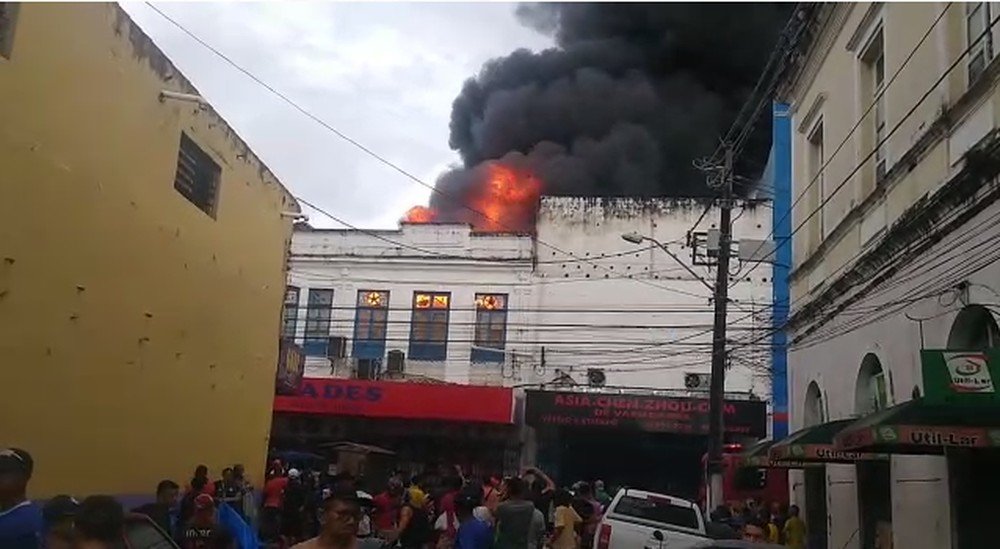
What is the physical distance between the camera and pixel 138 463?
12109mm

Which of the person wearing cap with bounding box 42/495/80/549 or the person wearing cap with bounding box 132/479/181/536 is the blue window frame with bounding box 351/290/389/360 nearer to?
the person wearing cap with bounding box 132/479/181/536

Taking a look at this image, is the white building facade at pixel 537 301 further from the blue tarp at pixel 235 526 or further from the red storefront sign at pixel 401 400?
the blue tarp at pixel 235 526

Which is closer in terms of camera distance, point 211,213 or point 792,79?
point 211,213

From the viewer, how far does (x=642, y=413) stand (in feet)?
82.7

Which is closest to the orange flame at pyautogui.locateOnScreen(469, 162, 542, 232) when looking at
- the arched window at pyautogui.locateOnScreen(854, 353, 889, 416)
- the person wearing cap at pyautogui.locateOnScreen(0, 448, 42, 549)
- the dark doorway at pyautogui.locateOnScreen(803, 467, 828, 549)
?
the dark doorway at pyautogui.locateOnScreen(803, 467, 828, 549)

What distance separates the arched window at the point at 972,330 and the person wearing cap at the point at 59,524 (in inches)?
309

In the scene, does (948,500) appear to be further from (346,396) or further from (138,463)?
(346,396)

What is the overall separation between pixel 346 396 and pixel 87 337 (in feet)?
50.6

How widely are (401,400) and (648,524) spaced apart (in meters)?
13.3

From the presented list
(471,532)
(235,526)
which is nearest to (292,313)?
(471,532)

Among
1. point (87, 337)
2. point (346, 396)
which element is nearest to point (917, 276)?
point (87, 337)

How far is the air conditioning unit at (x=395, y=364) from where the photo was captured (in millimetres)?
27172

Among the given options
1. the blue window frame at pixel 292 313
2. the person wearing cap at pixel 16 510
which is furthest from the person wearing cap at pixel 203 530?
the blue window frame at pixel 292 313

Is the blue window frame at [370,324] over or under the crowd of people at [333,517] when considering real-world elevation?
over
